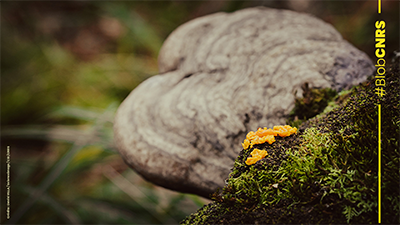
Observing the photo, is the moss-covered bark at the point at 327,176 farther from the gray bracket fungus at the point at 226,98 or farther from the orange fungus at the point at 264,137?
the gray bracket fungus at the point at 226,98

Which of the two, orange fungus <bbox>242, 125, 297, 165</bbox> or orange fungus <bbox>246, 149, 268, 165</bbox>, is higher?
orange fungus <bbox>242, 125, 297, 165</bbox>

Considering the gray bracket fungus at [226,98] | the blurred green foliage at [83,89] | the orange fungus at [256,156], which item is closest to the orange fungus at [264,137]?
the orange fungus at [256,156]

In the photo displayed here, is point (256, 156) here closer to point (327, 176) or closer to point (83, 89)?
point (327, 176)

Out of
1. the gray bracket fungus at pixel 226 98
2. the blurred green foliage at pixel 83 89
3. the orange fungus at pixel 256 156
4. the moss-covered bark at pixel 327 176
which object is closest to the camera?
the moss-covered bark at pixel 327 176

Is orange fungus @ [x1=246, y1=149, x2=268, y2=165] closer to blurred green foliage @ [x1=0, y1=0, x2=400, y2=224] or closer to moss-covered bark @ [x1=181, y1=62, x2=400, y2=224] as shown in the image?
moss-covered bark @ [x1=181, y1=62, x2=400, y2=224]

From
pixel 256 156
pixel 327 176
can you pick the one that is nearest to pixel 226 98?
pixel 256 156

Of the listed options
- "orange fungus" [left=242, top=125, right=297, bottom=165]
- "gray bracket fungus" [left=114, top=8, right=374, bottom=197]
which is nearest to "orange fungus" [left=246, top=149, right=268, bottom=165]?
"orange fungus" [left=242, top=125, right=297, bottom=165]

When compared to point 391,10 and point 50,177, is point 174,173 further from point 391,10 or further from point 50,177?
point 391,10
